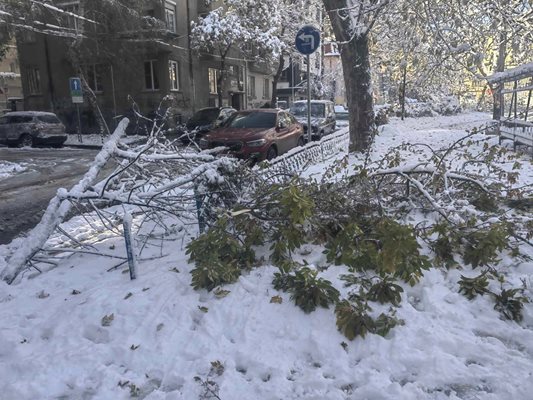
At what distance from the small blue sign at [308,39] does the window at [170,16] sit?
16.3m

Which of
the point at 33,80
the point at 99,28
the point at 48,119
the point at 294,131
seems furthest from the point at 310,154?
the point at 33,80

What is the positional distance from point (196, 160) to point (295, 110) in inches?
573

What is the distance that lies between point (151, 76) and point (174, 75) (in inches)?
48.3

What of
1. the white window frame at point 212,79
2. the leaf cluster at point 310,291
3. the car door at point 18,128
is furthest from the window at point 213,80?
the leaf cluster at point 310,291

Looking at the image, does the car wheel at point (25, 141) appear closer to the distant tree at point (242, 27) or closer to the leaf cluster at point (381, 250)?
the distant tree at point (242, 27)

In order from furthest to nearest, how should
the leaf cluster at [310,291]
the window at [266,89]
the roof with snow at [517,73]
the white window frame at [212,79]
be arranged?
1. the window at [266,89]
2. the white window frame at [212,79]
3. the roof with snow at [517,73]
4. the leaf cluster at [310,291]

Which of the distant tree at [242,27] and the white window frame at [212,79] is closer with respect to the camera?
the distant tree at [242,27]

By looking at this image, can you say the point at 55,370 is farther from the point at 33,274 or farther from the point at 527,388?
the point at 527,388

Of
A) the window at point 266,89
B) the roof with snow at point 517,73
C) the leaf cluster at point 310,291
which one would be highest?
the window at point 266,89

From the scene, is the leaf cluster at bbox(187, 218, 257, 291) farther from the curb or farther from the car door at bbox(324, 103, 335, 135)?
the curb

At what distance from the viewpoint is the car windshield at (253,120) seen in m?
11.0

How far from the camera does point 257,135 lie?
1021cm

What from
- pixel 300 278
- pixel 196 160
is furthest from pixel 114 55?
pixel 300 278

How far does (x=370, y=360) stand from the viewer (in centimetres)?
270
